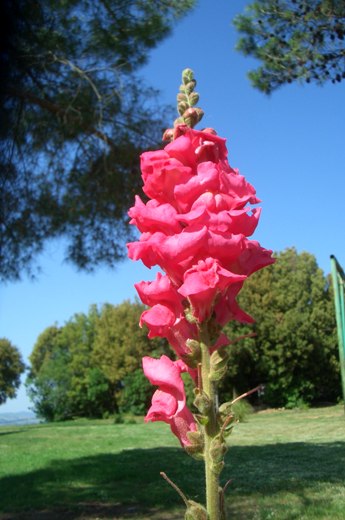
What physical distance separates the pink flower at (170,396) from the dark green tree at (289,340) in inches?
922

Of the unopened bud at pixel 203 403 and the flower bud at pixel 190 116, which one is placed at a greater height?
the flower bud at pixel 190 116

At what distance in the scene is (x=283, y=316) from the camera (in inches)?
993

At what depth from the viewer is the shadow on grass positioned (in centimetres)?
552

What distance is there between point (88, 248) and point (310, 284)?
73.2ft

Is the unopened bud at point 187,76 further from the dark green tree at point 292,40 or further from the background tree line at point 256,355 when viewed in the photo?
the background tree line at point 256,355

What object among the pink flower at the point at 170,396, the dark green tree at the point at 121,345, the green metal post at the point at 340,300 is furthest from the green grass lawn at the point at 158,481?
the dark green tree at the point at 121,345

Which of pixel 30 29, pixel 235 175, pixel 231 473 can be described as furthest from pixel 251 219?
pixel 231 473

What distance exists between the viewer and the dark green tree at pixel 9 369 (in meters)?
33.4

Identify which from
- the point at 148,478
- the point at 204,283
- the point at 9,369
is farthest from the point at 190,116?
the point at 9,369

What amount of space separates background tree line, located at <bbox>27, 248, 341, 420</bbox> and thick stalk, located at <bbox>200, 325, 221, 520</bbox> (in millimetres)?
21043

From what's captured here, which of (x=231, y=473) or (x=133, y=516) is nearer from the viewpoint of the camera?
(x=133, y=516)

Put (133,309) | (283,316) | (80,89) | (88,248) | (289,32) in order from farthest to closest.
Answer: (133,309) → (283,316) → (289,32) → (88,248) → (80,89)

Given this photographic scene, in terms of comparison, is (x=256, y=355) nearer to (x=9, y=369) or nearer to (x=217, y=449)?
(x=9, y=369)

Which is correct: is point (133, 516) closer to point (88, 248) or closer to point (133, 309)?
point (88, 248)
